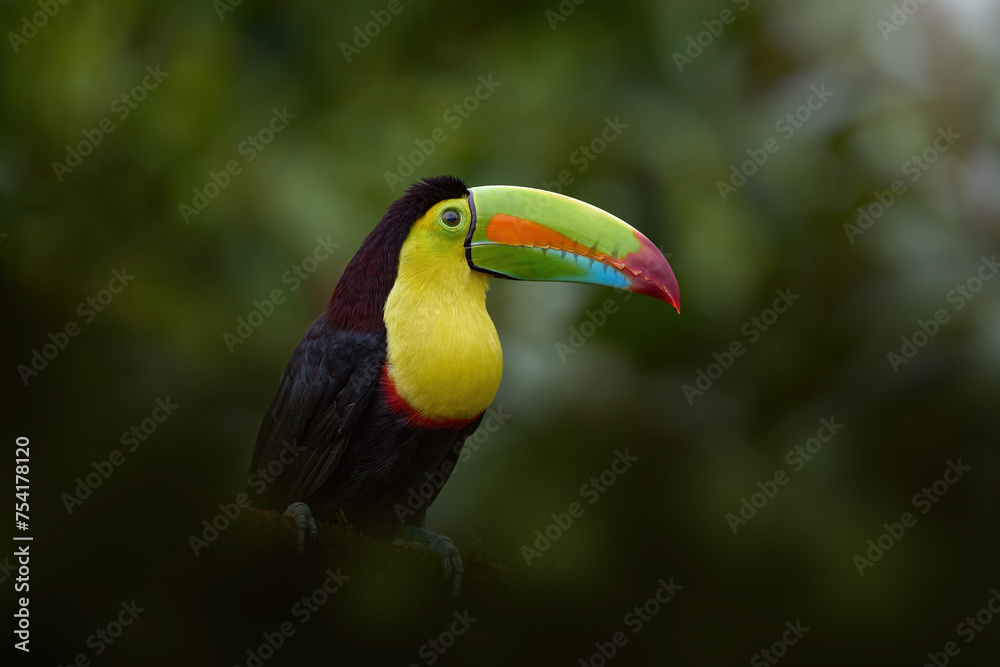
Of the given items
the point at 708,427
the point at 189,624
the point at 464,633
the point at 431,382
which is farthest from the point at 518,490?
the point at 189,624

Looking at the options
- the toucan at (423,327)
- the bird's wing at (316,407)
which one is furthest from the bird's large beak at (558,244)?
the bird's wing at (316,407)

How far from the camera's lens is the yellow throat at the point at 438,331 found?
247 cm

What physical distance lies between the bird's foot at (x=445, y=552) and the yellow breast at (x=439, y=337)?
1.18 ft

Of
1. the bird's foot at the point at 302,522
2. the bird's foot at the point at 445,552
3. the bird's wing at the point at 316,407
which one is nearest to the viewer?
the bird's foot at the point at 302,522

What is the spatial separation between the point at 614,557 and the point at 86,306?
6.46ft

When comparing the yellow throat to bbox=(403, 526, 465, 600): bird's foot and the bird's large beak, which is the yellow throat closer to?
the bird's large beak

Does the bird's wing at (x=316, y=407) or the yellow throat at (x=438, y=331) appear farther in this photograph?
the bird's wing at (x=316, y=407)

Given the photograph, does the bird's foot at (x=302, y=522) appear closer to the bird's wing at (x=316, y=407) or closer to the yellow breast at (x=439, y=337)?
the bird's wing at (x=316, y=407)

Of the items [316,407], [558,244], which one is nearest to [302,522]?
[316,407]

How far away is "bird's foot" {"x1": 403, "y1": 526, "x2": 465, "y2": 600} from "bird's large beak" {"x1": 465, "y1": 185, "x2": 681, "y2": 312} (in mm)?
727

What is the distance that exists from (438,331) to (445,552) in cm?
58

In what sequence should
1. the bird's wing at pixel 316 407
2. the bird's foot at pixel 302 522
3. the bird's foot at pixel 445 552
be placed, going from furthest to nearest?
the bird's wing at pixel 316 407 < the bird's foot at pixel 445 552 < the bird's foot at pixel 302 522

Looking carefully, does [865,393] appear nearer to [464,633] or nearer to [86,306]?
[464,633]

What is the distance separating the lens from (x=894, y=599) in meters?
3.13
